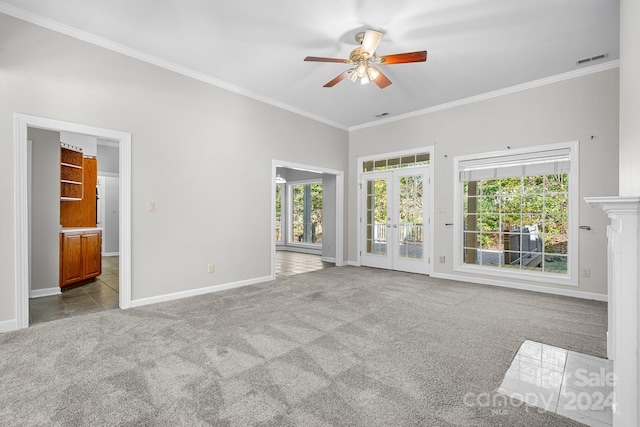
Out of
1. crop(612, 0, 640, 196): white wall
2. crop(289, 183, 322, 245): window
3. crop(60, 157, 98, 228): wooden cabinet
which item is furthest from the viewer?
crop(289, 183, 322, 245): window

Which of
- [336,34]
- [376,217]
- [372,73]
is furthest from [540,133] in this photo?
[336,34]

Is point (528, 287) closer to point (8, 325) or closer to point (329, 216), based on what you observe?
point (329, 216)

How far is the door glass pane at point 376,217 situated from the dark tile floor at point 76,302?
184 inches

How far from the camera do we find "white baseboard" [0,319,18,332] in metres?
2.88

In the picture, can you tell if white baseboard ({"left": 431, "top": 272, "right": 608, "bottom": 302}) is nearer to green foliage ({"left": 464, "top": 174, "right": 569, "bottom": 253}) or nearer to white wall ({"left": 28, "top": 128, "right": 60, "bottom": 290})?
green foliage ({"left": 464, "top": 174, "right": 569, "bottom": 253})

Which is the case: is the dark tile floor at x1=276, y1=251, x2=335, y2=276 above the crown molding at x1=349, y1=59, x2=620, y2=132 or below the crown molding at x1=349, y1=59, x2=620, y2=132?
below

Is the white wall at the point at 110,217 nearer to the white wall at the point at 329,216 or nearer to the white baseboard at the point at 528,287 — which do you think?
the white wall at the point at 329,216

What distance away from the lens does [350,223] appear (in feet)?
22.4

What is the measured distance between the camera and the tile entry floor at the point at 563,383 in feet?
5.88

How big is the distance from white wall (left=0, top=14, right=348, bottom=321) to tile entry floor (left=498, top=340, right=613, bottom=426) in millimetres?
3750

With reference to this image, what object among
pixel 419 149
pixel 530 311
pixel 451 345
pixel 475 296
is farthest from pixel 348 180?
pixel 451 345

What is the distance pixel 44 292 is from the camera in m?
4.26

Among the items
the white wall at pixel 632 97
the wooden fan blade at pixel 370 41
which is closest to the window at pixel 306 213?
the wooden fan blade at pixel 370 41

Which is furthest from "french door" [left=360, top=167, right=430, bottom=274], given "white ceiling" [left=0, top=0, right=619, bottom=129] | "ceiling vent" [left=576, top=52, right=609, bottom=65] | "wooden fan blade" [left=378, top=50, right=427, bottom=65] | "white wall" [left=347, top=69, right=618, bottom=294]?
"wooden fan blade" [left=378, top=50, right=427, bottom=65]
